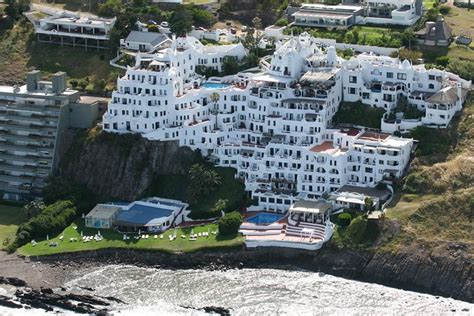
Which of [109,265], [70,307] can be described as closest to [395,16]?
[109,265]

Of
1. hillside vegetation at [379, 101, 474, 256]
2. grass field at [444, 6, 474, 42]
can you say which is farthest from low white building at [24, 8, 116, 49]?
hillside vegetation at [379, 101, 474, 256]

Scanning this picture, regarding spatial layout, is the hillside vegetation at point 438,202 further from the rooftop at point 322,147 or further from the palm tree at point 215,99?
the palm tree at point 215,99

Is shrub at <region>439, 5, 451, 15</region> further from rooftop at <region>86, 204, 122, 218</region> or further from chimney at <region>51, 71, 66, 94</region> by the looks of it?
rooftop at <region>86, 204, 122, 218</region>

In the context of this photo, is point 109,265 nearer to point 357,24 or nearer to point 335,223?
point 335,223

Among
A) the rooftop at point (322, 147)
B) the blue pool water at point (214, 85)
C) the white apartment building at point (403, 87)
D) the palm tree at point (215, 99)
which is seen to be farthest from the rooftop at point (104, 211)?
the white apartment building at point (403, 87)

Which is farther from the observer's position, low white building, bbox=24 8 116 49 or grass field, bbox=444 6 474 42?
low white building, bbox=24 8 116 49
